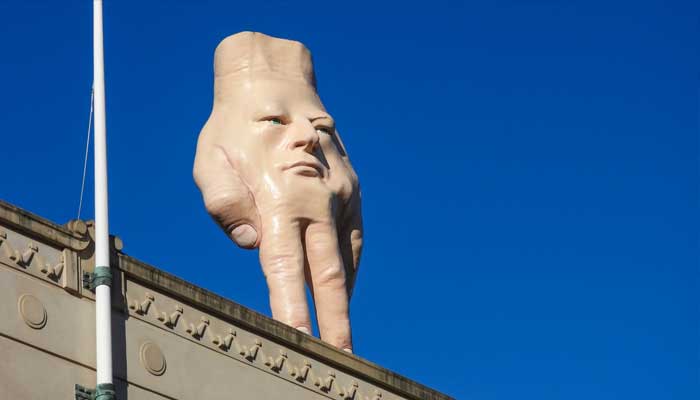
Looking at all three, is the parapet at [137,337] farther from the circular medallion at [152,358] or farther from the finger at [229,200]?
the finger at [229,200]

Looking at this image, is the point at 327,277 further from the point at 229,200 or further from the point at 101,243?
the point at 101,243

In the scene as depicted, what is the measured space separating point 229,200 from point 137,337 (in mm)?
5007

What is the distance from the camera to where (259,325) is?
788 inches

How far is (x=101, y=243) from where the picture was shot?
60.8 ft

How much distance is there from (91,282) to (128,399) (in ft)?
4.01

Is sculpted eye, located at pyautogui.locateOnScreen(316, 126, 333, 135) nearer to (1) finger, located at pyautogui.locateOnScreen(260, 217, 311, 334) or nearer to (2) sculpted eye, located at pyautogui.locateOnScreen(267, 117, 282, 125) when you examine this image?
(2) sculpted eye, located at pyautogui.locateOnScreen(267, 117, 282, 125)

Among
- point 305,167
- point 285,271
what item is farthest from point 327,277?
point 305,167

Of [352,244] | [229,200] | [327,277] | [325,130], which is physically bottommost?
[327,277]

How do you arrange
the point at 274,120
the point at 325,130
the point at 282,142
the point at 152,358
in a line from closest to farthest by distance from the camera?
the point at 152,358 < the point at 282,142 < the point at 274,120 < the point at 325,130

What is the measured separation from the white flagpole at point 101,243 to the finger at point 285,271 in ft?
13.7

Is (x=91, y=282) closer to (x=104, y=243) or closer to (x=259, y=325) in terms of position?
(x=104, y=243)

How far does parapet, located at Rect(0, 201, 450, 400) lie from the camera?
58.0 ft

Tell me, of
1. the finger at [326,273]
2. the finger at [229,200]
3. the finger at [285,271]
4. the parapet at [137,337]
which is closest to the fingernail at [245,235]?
the finger at [229,200]

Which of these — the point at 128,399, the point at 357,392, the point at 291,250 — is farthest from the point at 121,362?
the point at 291,250
